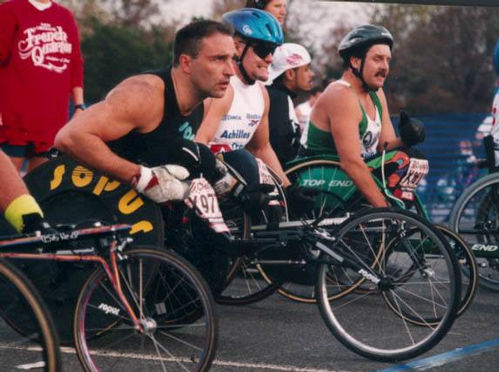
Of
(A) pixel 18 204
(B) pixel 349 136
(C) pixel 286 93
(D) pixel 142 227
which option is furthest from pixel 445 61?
(A) pixel 18 204

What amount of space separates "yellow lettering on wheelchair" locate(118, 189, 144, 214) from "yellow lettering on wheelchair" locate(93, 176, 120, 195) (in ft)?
0.26

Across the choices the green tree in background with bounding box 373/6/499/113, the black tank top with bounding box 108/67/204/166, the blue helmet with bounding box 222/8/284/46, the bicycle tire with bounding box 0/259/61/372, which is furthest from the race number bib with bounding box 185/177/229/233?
the green tree in background with bounding box 373/6/499/113

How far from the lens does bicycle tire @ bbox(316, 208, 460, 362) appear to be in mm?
5309

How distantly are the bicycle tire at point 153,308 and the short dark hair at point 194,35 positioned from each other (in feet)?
4.12

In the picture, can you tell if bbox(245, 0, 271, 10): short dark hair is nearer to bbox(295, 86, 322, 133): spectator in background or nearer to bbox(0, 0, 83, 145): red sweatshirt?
bbox(0, 0, 83, 145): red sweatshirt

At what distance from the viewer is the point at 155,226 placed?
544cm

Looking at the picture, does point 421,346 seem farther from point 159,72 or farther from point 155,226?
point 159,72

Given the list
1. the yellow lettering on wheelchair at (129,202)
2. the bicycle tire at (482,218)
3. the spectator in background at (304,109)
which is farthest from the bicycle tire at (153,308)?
the spectator in background at (304,109)

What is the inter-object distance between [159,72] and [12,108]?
72.6 inches

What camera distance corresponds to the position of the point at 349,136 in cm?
698

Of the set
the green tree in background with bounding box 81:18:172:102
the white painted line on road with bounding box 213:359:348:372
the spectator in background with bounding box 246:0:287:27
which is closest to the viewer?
the white painted line on road with bounding box 213:359:348:372

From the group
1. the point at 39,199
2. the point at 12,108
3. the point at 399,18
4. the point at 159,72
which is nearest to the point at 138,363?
the point at 39,199

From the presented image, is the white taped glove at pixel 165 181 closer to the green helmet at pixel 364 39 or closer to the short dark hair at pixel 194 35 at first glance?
the short dark hair at pixel 194 35

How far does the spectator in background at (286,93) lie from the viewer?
810 cm
